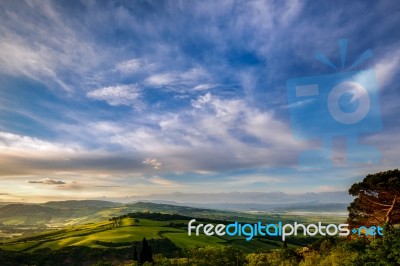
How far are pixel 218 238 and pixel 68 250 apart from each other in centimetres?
8077

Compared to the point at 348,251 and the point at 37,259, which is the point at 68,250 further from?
the point at 348,251

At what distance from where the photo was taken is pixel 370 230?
61.4 m

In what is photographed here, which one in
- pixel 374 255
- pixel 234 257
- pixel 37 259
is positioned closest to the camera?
pixel 374 255

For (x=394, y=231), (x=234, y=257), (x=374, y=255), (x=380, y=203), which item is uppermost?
(x=380, y=203)

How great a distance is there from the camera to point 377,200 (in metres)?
59.5

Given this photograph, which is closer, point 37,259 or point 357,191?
point 357,191

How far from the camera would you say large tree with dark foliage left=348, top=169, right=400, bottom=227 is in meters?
54.7

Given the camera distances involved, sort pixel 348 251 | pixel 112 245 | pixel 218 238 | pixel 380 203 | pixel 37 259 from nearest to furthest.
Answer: pixel 348 251 → pixel 380 203 → pixel 37 259 → pixel 112 245 → pixel 218 238

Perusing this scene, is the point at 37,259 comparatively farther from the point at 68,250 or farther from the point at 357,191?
the point at 357,191

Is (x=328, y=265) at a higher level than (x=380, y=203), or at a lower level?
lower

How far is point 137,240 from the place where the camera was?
178m

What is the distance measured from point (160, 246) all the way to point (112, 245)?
25.5m

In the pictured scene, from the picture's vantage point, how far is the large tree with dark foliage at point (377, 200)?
54688 millimetres

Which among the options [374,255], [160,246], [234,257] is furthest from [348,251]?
[160,246]
